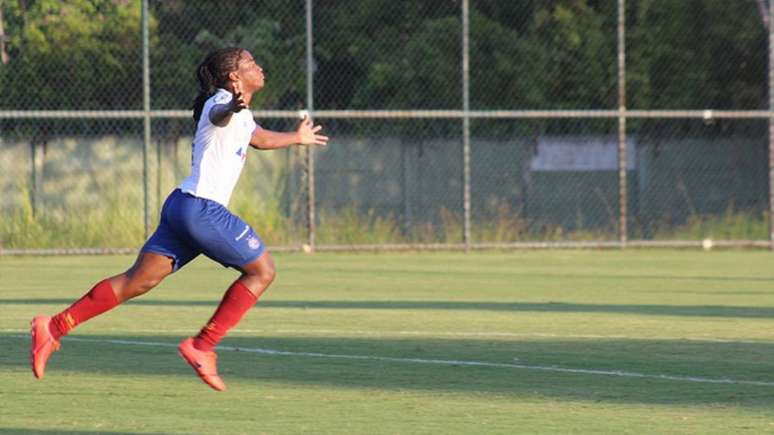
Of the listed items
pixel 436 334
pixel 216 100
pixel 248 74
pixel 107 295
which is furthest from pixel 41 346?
pixel 436 334

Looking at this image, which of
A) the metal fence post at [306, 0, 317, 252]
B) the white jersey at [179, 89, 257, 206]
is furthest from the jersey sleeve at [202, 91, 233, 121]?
the metal fence post at [306, 0, 317, 252]

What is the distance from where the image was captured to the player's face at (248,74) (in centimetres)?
994

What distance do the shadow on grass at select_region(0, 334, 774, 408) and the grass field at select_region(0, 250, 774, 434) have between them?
0.06ft

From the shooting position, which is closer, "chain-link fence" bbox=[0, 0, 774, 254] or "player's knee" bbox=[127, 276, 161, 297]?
"player's knee" bbox=[127, 276, 161, 297]

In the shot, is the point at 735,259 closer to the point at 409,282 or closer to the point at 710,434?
the point at 409,282

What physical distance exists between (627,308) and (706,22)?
18.7 meters

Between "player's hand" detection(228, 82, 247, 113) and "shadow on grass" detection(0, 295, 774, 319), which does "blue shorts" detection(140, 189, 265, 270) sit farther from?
"shadow on grass" detection(0, 295, 774, 319)

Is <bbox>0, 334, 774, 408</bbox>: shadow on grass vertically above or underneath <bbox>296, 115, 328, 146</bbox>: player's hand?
underneath

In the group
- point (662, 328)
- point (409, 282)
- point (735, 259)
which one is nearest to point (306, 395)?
point (662, 328)

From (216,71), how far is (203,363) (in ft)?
5.46

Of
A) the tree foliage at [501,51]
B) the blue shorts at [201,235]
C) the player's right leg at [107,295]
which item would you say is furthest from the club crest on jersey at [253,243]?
the tree foliage at [501,51]

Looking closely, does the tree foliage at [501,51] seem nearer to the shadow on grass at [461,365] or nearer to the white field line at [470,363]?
the white field line at [470,363]

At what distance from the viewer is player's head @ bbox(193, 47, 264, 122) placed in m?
9.93

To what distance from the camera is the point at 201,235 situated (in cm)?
945
